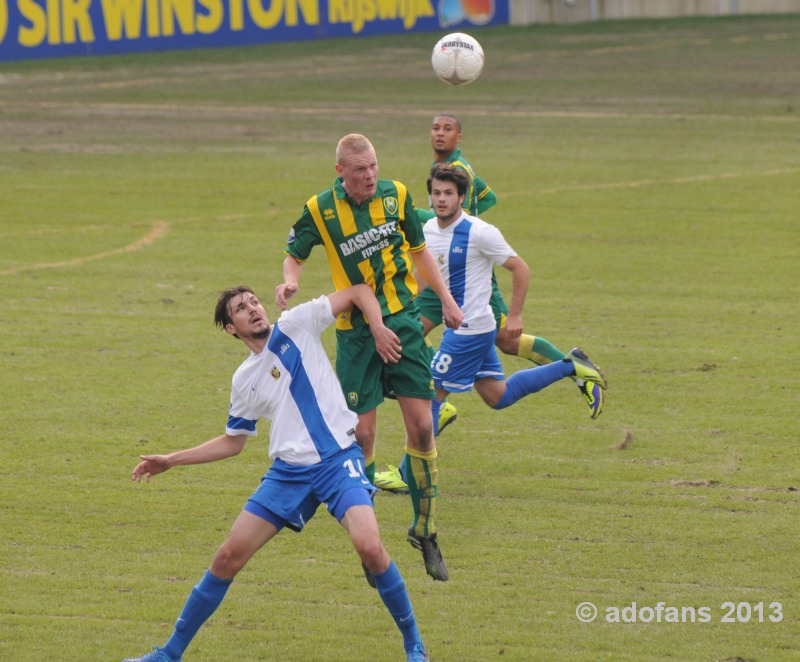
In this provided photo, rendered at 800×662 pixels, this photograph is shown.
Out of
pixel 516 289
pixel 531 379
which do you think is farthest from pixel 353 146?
pixel 531 379

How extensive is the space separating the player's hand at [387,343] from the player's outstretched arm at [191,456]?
101cm

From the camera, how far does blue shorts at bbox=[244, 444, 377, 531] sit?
6.27 metres

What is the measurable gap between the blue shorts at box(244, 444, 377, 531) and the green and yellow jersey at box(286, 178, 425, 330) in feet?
5.06

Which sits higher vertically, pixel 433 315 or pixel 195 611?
pixel 433 315

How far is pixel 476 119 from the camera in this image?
2612 centimetres

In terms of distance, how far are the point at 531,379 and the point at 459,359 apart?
86cm

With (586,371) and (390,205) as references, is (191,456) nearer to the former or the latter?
(390,205)

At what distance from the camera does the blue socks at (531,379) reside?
9688mm

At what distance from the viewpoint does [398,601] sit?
6168mm

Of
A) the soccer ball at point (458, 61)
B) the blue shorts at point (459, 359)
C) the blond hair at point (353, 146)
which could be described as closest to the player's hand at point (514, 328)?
the blue shorts at point (459, 359)

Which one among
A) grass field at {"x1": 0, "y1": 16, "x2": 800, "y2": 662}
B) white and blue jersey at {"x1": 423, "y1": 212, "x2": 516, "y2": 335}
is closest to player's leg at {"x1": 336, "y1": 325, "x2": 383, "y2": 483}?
grass field at {"x1": 0, "y1": 16, "x2": 800, "y2": 662}

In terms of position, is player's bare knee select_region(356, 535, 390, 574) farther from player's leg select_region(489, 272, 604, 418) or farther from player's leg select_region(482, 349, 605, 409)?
player's leg select_region(482, 349, 605, 409)

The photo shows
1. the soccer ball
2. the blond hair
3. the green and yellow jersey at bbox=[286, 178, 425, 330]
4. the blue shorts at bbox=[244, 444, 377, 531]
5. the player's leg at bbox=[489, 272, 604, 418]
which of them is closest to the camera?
the blue shorts at bbox=[244, 444, 377, 531]

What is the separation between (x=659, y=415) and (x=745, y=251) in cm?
597
